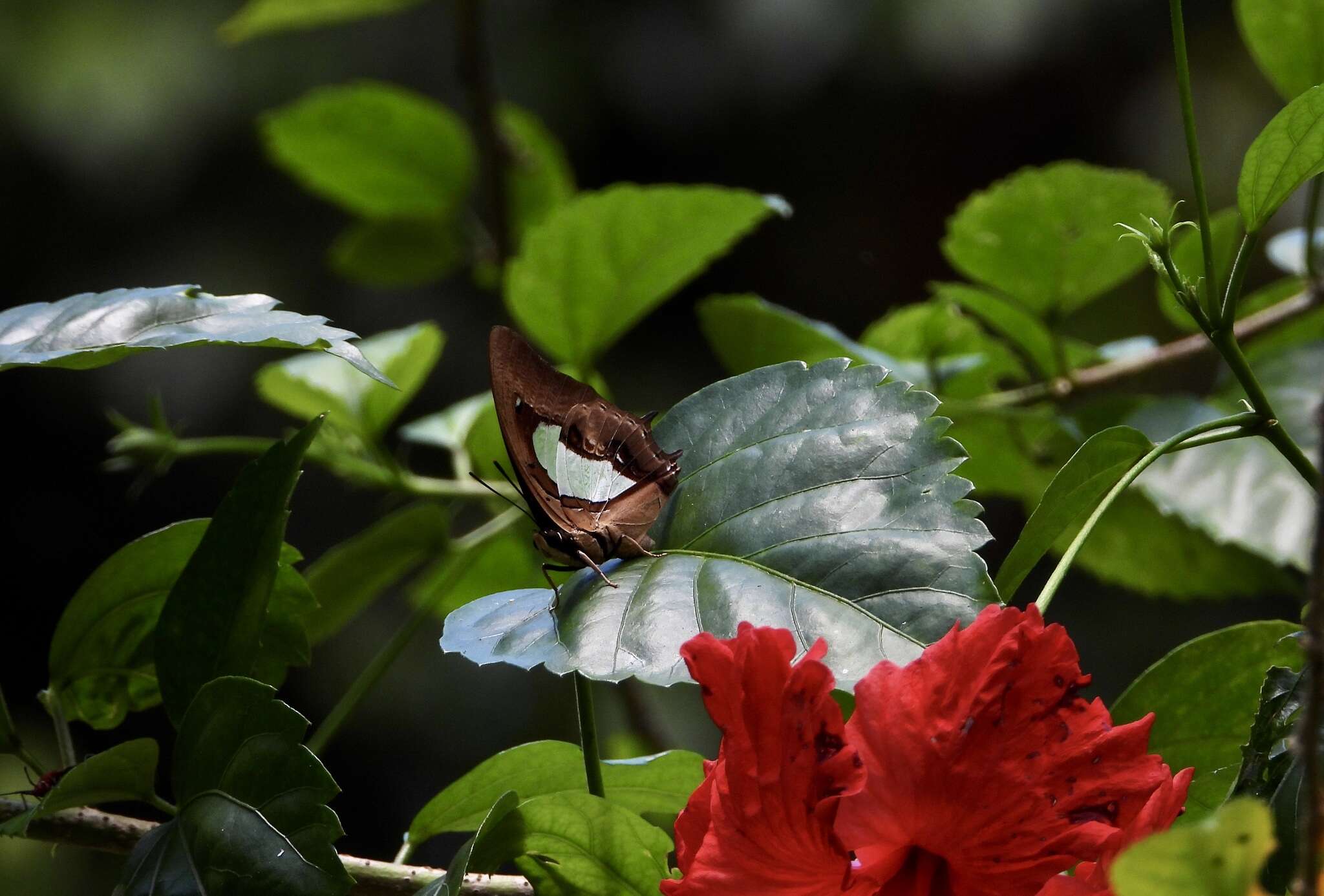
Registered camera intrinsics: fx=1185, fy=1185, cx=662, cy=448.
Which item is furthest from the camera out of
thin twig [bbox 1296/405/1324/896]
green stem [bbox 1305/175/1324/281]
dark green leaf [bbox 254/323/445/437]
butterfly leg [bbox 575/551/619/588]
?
dark green leaf [bbox 254/323/445/437]

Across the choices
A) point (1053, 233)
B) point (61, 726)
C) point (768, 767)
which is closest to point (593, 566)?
point (768, 767)

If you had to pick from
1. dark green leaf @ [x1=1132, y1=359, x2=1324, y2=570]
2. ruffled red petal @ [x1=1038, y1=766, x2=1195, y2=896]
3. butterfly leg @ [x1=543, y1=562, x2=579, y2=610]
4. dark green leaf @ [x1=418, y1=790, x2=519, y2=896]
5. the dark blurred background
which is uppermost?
ruffled red petal @ [x1=1038, y1=766, x2=1195, y2=896]

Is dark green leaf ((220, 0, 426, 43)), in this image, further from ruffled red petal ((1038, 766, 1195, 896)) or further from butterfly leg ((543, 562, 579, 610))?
ruffled red petal ((1038, 766, 1195, 896))

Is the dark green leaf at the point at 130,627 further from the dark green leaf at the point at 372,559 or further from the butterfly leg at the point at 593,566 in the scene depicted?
the dark green leaf at the point at 372,559

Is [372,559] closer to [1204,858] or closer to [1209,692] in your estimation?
[1209,692]

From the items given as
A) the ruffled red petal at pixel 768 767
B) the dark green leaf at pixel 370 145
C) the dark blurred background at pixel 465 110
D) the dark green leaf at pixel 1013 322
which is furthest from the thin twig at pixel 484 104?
the dark blurred background at pixel 465 110

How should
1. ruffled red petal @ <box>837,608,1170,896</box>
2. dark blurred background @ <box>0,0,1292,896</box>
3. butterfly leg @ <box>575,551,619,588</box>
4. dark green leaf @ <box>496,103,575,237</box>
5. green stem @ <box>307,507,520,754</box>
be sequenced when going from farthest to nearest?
dark blurred background @ <box>0,0,1292,896</box> → dark green leaf @ <box>496,103,575,237</box> → green stem @ <box>307,507,520,754</box> → butterfly leg @ <box>575,551,619,588</box> → ruffled red petal @ <box>837,608,1170,896</box>

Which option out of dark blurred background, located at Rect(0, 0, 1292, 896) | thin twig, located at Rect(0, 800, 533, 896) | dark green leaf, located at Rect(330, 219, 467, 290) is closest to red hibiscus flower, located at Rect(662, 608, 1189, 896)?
thin twig, located at Rect(0, 800, 533, 896)
